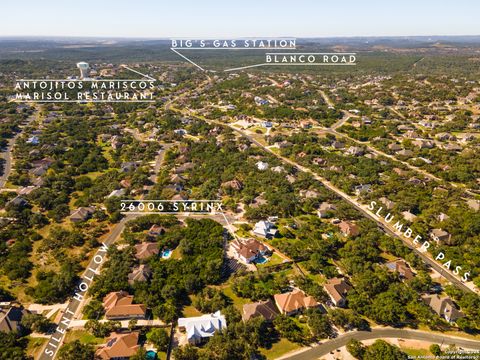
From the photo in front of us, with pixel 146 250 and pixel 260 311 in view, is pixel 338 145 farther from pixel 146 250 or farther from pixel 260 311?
pixel 260 311

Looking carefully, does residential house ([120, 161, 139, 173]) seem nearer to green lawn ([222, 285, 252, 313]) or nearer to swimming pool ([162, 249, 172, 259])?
swimming pool ([162, 249, 172, 259])

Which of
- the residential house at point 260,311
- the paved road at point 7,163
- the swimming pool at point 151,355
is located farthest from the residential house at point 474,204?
the paved road at point 7,163

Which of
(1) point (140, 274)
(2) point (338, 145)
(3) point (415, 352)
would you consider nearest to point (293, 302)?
(3) point (415, 352)

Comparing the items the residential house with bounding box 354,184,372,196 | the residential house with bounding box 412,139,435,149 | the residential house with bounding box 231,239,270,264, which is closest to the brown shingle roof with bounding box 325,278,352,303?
the residential house with bounding box 231,239,270,264

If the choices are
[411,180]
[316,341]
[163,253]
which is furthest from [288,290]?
[411,180]

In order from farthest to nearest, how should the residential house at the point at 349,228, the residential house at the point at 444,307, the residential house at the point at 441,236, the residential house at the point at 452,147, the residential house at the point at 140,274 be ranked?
1. the residential house at the point at 452,147
2. the residential house at the point at 349,228
3. the residential house at the point at 441,236
4. the residential house at the point at 140,274
5. the residential house at the point at 444,307

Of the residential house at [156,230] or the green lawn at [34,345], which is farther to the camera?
the residential house at [156,230]

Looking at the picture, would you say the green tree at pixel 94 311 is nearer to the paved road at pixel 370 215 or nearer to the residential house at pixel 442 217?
the paved road at pixel 370 215
